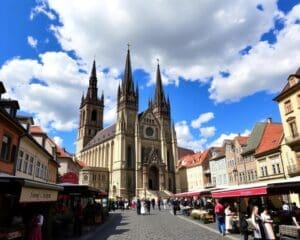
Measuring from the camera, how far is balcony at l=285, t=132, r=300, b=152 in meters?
28.2

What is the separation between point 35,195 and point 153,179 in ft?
239

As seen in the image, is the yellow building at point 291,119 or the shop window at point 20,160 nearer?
the shop window at point 20,160

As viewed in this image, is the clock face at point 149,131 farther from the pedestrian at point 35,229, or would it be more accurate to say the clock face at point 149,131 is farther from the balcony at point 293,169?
the pedestrian at point 35,229

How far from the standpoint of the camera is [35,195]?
29.7ft

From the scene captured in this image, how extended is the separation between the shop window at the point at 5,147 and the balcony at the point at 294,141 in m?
25.4

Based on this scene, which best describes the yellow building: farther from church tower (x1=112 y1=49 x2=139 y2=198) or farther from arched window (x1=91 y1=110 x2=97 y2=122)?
arched window (x1=91 y1=110 x2=97 y2=122)

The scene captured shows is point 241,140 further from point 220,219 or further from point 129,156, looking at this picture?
point 129,156

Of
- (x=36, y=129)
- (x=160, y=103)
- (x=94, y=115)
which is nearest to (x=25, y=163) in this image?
(x=36, y=129)

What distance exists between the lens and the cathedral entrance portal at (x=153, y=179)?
3115 inches

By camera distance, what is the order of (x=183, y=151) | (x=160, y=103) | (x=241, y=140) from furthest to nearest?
(x=183, y=151), (x=160, y=103), (x=241, y=140)

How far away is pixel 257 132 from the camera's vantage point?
1636 inches

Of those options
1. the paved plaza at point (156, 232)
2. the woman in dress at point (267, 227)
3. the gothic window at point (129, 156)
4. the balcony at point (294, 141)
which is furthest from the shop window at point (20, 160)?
the gothic window at point (129, 156)

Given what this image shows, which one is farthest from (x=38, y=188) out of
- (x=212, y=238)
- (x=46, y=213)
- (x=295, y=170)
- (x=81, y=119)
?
(x=81, y=119)

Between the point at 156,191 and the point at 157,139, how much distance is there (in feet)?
56.8
